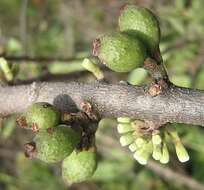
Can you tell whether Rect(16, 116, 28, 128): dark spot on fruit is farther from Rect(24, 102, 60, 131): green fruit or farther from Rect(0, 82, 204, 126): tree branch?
Rect(0, 82, 204, 126): tree branch

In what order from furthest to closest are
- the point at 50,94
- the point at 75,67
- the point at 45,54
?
the point at 45,54 < the point at 75,67 < the point at 50,94

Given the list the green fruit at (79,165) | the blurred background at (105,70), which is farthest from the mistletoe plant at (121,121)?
the blurred background at (105,70)

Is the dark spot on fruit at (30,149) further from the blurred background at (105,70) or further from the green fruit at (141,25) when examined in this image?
the blurred background at (105,70)

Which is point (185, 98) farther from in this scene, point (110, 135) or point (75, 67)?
point (110, 135)

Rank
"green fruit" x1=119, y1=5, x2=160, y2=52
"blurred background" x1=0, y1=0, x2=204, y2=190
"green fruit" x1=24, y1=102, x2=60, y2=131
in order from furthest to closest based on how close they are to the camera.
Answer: "blurred background" x1=0, y1=0, x2=204, y2=190 → "green fruit" x1=119, y1=5, x2=160, y2=52 → "green fruit" x1=24, y1=102, x2=60, y2=131

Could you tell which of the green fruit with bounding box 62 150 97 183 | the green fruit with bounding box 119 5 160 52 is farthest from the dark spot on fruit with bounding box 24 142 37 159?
the green fruit with bounding box 119 5 160 52

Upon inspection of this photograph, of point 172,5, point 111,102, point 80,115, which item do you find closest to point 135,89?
point 111,102

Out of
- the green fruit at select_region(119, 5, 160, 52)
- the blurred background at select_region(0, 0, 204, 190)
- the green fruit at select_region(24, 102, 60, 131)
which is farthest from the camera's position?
the blurred background at select_region(0, 0, 204, 190)

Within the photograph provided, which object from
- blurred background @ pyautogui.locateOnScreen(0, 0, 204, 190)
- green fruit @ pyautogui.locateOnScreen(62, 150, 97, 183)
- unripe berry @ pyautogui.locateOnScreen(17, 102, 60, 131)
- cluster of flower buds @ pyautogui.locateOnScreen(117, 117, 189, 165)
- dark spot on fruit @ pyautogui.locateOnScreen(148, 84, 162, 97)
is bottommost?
blurred background @ pyautogui.locateOnScreen(0, 0, 204, 190)
